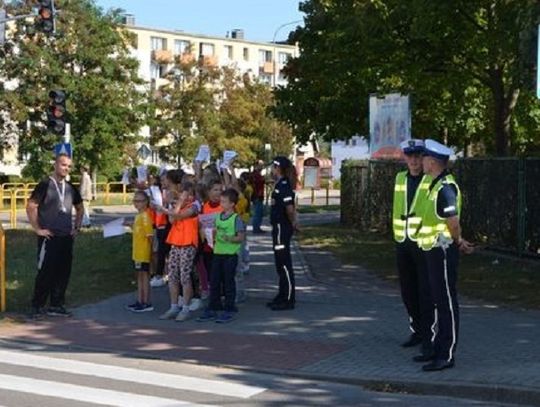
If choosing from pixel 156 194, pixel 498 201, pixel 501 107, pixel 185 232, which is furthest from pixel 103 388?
pixel 501 107

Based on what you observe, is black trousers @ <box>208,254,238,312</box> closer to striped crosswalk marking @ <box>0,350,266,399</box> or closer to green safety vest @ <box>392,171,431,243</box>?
striped crosswalk marking @ <box>0,350,266,399</box>

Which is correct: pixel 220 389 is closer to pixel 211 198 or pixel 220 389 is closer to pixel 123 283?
pixel 211 198

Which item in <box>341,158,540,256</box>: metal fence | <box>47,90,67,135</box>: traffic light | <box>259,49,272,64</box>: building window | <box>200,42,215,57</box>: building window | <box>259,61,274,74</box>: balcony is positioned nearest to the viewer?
<box>341,158,540,256</box>: metal fence

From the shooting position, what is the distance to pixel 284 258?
1112 cm

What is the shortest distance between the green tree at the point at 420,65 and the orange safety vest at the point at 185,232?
17.9ft

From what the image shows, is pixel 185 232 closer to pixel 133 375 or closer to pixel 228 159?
pixel 228 159

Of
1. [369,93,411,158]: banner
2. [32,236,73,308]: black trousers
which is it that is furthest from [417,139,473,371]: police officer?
[369,93,411,158]: banner

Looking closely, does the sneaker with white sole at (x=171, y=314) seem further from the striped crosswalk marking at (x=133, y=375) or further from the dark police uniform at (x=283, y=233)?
the striped crosswalk marking at (x=133, y=375)

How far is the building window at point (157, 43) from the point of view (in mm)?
101938

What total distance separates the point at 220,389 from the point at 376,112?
1441cm

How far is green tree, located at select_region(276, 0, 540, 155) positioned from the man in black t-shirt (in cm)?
657

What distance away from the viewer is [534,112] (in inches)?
1163

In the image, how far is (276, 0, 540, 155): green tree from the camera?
17.3m

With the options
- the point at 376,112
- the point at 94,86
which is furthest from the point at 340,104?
the point at 94,86
